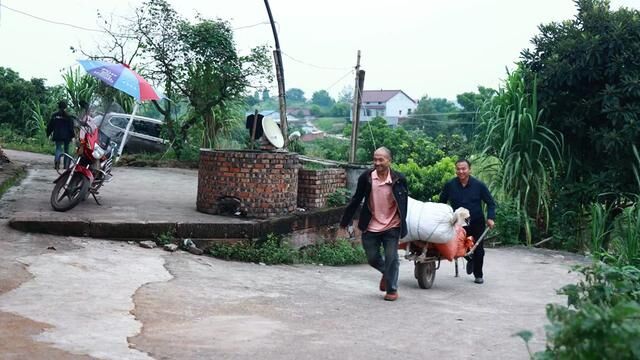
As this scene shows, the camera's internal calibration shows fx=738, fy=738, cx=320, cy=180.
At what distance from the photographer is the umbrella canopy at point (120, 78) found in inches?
381

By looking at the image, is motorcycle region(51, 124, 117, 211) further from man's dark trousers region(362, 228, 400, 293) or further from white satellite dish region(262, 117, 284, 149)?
man's dark trousers region(362, 228, 400, 293)

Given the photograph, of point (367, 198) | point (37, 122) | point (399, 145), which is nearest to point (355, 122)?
point (367, 198)

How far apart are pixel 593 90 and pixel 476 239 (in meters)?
5.47

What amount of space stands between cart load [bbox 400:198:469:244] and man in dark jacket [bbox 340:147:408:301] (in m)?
0.55

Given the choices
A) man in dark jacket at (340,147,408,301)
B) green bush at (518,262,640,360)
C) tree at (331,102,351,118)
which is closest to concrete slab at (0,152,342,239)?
man in dark jacket at (340,147,408,301)

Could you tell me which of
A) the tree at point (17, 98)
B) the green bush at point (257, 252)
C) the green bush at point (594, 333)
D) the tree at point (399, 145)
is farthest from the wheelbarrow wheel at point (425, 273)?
the tree at point (17, 98)

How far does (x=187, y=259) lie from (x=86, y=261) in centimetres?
130

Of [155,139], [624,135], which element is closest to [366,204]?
[624,135]

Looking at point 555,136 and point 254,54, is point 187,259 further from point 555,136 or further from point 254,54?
point 254,54

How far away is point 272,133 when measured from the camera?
35.5ft

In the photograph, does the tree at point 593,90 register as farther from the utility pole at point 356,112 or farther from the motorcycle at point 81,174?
the motorcycle at point 81,174

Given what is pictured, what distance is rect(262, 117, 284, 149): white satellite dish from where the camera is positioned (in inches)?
420

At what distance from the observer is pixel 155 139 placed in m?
20.3

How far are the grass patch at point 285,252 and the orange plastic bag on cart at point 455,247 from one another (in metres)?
2.12
